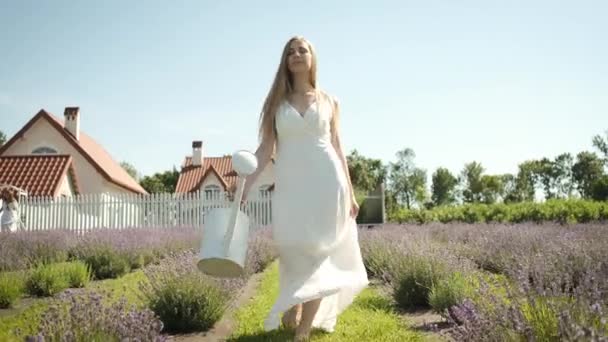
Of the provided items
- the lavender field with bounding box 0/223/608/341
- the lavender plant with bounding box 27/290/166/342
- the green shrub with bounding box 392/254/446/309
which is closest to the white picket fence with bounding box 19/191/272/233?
the lavender field with bounding box 0/223/608/341

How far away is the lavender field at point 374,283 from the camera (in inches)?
88.9

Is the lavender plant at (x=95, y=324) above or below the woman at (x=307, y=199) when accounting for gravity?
below

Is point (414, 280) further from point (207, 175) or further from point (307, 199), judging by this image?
point (207, 175)

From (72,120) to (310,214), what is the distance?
960 inches

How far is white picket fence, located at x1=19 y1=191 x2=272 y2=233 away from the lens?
16.7m

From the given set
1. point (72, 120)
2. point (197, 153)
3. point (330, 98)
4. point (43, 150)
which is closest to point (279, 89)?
point (330, 98)

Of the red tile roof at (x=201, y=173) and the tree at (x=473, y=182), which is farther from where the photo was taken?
the tree at (x=473, y=182)

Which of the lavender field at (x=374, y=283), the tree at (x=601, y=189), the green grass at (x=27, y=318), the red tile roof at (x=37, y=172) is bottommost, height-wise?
the green grass at (x=27, y=318)

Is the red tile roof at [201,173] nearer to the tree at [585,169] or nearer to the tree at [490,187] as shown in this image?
the tree at [490,187]

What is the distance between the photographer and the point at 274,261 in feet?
33.3

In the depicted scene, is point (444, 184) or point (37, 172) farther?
point (444, 184)

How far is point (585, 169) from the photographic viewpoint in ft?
236

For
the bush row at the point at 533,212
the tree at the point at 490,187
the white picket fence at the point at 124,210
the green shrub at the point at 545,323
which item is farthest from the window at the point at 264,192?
the tree at the point at 490,187

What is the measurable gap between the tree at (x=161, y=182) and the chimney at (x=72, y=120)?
35904mm
